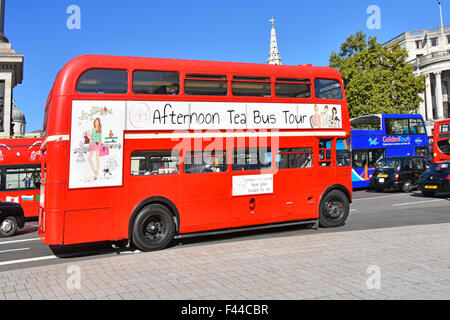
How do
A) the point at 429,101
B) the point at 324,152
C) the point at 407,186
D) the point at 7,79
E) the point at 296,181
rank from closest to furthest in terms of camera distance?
the point at 296,181
the point at 324,152
the point at 407,186
the point at 7,79
the point at 429,101

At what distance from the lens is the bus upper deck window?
7.43 meters

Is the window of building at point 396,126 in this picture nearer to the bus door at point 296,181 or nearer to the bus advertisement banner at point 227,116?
the bus advertisement banner at point 227,116

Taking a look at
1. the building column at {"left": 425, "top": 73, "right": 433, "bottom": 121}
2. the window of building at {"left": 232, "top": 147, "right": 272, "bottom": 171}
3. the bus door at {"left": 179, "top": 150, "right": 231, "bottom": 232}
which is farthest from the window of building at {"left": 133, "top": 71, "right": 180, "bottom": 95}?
the building column at {"left": 425, "top": 73, "right": 433, "bottom": 121}

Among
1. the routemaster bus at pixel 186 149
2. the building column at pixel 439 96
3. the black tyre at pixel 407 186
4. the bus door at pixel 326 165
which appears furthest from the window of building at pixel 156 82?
the building column at pixel 439 96

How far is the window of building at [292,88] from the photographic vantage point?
9.34 metres

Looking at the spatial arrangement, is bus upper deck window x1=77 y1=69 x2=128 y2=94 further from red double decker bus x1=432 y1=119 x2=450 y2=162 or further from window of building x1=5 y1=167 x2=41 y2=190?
red double decker bus x1=432 y1=119 x2=450 y2=162

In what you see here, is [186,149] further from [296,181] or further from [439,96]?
[439,96]

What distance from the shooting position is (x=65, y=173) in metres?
7.29

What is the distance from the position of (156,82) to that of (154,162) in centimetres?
176

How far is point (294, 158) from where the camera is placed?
31.3ft

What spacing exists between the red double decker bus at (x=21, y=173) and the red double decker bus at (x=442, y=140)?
24196mm

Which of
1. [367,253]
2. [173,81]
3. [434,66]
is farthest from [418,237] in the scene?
[434,66]

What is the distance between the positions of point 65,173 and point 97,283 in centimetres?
276

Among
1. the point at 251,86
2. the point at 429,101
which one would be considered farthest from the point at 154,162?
the point at 429,101
